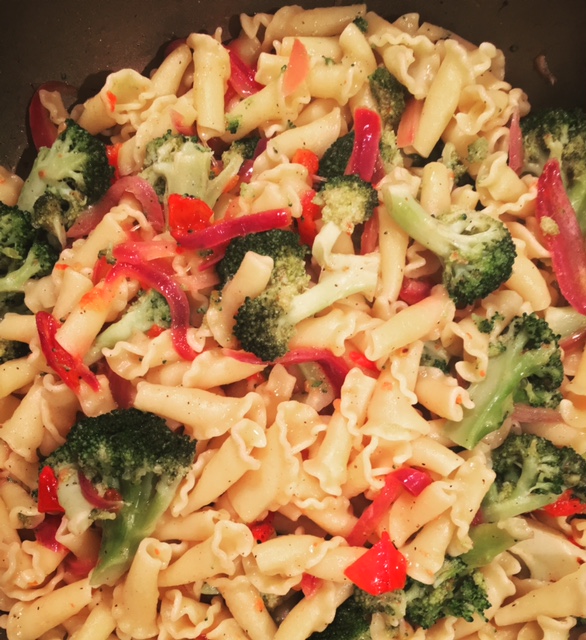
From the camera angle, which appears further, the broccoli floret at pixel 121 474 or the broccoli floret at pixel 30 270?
the broccoli floret at pixel 30 270

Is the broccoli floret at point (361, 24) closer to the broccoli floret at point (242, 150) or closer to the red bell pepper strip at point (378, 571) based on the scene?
the broccoli floret at point (242, 150)

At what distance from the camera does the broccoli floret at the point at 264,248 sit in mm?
2512

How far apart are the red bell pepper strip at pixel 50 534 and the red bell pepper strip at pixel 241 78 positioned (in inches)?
75.9

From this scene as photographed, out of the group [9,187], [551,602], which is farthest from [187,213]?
[551,602]

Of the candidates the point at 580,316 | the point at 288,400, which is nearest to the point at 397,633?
the point at 288,400

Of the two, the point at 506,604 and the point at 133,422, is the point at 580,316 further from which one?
the point at 133,422

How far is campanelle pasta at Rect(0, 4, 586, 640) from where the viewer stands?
2439 millimetres

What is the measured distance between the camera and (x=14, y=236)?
274 centimetres

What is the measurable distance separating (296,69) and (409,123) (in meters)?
0.52

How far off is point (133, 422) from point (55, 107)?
1.45m

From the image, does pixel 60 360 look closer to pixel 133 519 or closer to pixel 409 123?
pixel 133 519

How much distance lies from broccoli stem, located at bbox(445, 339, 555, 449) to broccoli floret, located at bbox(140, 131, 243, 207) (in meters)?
1.28

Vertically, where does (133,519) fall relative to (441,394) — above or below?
below

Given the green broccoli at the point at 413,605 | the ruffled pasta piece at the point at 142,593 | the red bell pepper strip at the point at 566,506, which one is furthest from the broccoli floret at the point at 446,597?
the ruffled pasta piece at the point at 142,593
